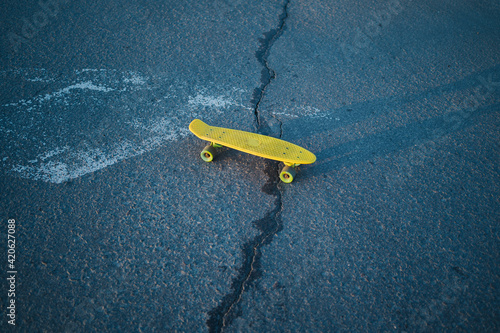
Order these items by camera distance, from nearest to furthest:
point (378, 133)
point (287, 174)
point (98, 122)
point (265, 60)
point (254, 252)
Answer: point (254, 252) → point (287, 174) → point (98, 122) → point (378, 133) → point (265, 60)

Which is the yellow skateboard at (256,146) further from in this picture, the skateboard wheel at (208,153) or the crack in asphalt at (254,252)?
the crack in asphalt at (254,252)

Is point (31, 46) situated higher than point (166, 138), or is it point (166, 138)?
point (166, 138)

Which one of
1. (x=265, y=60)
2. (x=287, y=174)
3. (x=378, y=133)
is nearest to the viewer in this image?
(x=287, y=174)

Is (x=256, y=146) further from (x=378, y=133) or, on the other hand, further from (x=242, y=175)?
(x=378, y=133)

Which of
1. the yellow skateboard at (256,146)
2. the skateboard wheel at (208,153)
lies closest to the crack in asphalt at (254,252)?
the yellow skateboard at (256,146)

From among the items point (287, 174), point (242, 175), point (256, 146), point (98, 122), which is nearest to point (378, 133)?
point (287, 174)

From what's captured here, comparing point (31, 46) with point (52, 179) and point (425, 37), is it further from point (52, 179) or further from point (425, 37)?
point (425, 37)

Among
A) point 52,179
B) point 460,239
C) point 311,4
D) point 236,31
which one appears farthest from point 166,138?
point 311,4
